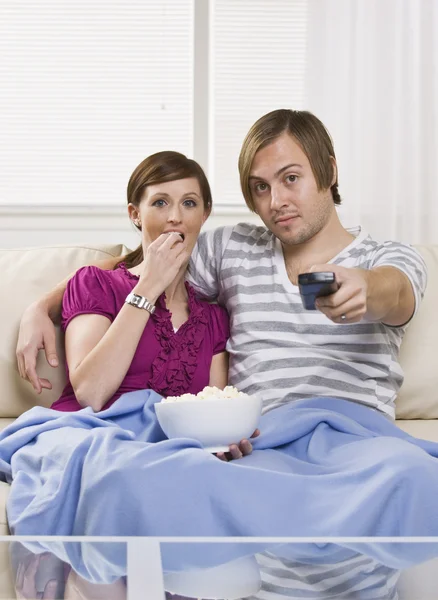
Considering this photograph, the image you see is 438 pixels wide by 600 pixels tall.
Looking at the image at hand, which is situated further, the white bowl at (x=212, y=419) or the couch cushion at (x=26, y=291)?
the couch cushion at (x=26, y=291)

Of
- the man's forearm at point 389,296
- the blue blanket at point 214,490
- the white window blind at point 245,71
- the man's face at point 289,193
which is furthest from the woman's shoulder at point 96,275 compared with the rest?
the white window blind at point 245,71

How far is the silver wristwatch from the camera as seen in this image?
1.71 m

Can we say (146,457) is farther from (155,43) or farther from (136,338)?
(155,43)

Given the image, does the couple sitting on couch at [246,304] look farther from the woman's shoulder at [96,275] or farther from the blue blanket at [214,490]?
the blue blanket at [214,490]

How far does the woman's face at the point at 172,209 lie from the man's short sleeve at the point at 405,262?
396mm

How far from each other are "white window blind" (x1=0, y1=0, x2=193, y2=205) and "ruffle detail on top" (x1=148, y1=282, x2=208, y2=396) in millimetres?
1240

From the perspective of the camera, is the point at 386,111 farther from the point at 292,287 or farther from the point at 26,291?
the point at 26,291

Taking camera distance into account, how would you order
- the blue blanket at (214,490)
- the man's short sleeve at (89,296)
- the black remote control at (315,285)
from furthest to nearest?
the man's short sleeve at (89,296) < the black remote control at (315,285) < the blue blanket at (214,490)

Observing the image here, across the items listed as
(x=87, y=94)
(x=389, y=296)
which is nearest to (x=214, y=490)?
(x=389, y=296)

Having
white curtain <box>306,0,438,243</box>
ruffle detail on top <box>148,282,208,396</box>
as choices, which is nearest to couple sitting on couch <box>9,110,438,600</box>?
ruffle detail on top <box>148,282,208,396</box>

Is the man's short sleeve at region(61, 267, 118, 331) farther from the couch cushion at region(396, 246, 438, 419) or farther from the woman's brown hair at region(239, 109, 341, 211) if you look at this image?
the couch cushion at region(396, 246, 438, 419)

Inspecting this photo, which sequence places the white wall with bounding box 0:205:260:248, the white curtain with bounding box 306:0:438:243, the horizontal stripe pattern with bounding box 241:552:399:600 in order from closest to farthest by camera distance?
the horizontal stripe pattern with bounding box 241:552:399:600 < the white curtain with bounding box 306:0:438:243 < the white wall with bounding box 0:205:260:248

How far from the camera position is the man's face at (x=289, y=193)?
180cm

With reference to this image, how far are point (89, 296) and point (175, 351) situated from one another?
0.21m
